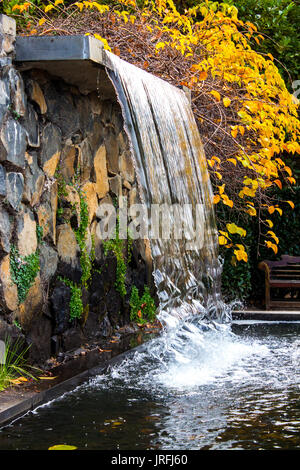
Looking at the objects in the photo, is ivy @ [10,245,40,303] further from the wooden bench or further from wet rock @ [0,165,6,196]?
the wooden bench

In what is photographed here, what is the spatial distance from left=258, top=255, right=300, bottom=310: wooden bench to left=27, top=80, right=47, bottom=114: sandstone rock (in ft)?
14.6

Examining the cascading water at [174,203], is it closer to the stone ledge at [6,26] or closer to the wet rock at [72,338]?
the wet rock at [72,338]

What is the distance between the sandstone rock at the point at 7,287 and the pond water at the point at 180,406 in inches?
26.3

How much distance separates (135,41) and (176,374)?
349 centimetres

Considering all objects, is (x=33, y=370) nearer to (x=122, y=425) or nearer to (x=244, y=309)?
(x=122, y=425)

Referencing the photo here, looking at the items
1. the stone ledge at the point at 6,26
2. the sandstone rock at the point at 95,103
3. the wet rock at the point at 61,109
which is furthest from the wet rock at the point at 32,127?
the sandstone rock at the point at 95,103

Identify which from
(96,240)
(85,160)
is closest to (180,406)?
(96,240)

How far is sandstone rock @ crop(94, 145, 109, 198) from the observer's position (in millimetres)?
5574

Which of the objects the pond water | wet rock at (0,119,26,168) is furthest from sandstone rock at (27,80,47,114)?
the pond water

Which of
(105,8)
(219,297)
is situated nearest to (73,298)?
(219,297)

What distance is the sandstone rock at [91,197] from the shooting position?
17.5ft

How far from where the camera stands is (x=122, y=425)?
3.24 meters

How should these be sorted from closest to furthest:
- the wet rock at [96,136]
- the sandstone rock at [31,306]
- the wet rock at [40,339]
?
the sandstone rock at [31,306]
the wet rock at [40,339]
the wet rock at [96,136]

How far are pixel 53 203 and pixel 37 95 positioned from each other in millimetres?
758
